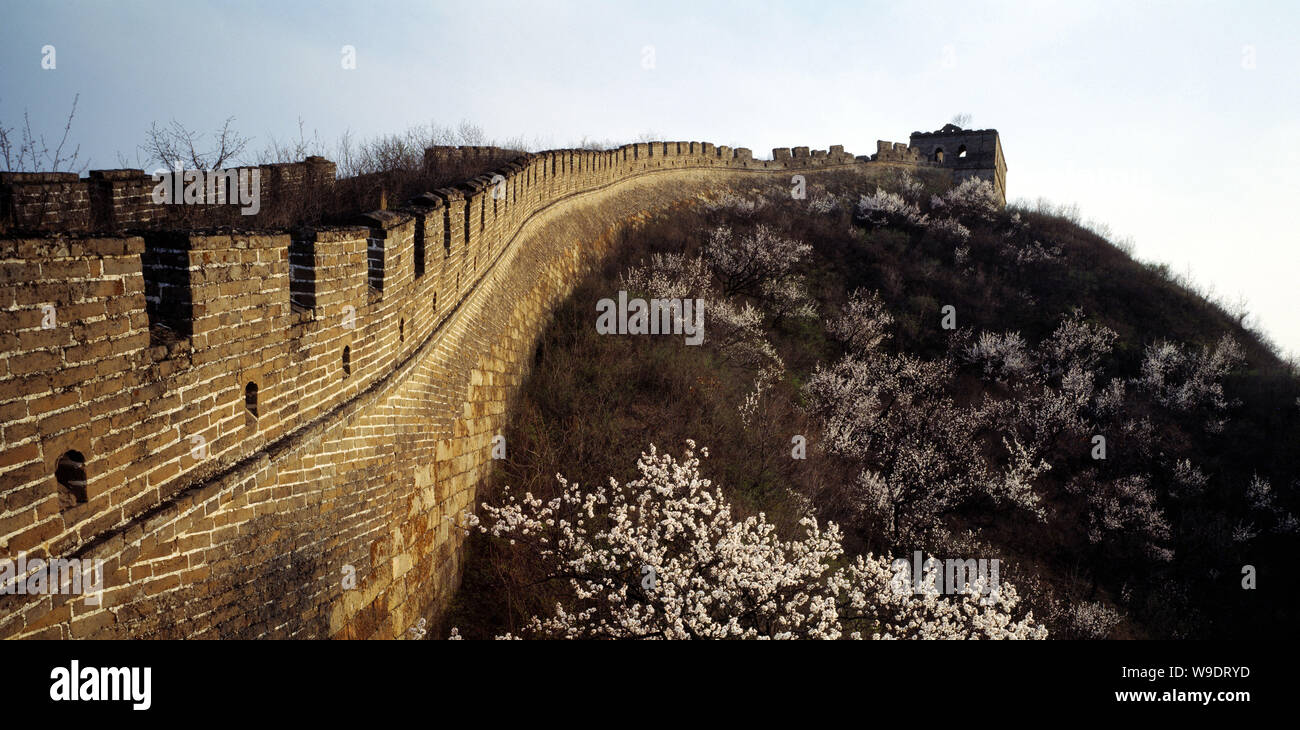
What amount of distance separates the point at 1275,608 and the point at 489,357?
59.3ft

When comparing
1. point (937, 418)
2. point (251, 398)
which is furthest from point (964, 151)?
point (251, 398)

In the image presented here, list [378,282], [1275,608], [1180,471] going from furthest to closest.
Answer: [1180,471]
[1275,608]
[378,282]

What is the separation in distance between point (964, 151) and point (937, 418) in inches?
975

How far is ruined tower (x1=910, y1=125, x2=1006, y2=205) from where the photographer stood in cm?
3769

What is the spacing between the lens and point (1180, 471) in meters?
19.1

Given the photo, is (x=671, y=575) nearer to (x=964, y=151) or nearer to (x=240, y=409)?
(x=240, y=409)

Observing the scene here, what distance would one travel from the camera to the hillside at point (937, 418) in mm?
11250

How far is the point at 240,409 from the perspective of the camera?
4.05 m

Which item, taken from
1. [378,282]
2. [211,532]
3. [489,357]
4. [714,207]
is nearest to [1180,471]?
[714,207]

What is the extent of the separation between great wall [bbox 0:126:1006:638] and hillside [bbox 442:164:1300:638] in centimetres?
220

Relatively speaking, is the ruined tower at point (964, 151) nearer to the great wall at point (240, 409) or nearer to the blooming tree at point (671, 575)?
the blooming tree at point (671, 575)
